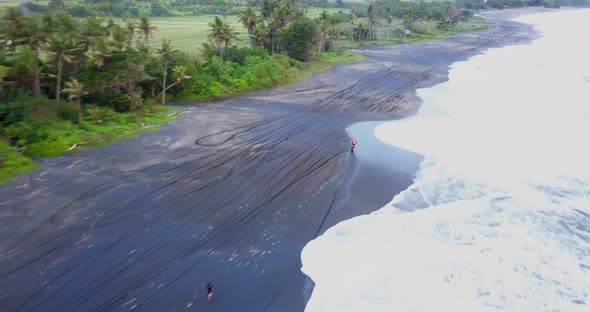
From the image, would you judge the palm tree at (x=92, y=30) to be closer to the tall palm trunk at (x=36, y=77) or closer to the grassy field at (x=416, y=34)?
the tall palm trunk at (x=36, y=77)

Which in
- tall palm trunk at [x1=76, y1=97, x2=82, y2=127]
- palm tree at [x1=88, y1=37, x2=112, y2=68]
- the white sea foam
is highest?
palm tree at [x1=88, y1=37, x2=112, y2=68]

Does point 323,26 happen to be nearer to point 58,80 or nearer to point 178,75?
point 178,75

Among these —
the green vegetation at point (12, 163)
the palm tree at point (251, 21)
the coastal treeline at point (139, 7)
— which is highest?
the coastal treeline at point (139, 7)

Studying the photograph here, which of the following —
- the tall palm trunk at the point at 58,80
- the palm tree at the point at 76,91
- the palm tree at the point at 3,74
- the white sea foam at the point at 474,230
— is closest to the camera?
the white sea foam at the point at 474,230

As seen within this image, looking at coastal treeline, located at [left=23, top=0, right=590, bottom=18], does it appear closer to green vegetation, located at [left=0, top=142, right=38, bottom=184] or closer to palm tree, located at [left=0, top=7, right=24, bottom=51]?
palm tree, located at [left=0, top=7, right=24, bottom=51]

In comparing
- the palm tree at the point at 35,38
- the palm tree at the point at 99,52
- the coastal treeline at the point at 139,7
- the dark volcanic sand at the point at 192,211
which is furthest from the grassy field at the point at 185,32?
the dark volcanic sand at the point at 192,211

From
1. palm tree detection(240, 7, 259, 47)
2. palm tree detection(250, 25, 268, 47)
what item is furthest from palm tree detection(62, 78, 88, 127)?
palm tree detection(240, 7, 259, 47)
